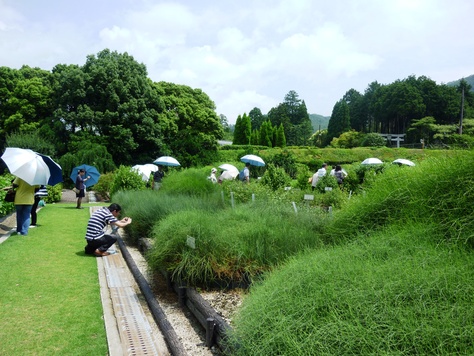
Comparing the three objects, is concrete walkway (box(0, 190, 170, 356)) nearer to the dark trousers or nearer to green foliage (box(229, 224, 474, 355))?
the dark trousers

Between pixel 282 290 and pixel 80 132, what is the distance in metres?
24.6

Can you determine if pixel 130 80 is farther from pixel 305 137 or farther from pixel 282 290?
pixel 305 137

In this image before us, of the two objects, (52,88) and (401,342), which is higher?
(52,88)

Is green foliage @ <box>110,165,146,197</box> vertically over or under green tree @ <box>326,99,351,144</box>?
under

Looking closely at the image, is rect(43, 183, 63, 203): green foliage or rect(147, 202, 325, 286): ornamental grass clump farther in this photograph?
rect(43, 183, 63, 203): green foliage

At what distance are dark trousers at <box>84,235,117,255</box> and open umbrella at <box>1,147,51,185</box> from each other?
1953 millimetres

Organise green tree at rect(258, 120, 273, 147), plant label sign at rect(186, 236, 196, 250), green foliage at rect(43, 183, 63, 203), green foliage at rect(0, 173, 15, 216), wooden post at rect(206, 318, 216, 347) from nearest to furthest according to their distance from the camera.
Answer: wooden post at rect(206, 318, 216, 347) < plant label sign at rect(186, 236, 196, 250) < green foliage at rect(0, 173, 15, 216) < green foliage at rect(43, 183, 63, 203) < green tree at rect(258, 120, 273, 147)

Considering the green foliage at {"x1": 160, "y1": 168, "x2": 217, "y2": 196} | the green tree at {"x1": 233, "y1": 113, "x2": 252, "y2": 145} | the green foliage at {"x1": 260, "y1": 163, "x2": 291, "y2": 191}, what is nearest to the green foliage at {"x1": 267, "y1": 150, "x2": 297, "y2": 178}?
the green foliage at {"x1": 260, "y1": 163, "x2": 291, "y2": 191}

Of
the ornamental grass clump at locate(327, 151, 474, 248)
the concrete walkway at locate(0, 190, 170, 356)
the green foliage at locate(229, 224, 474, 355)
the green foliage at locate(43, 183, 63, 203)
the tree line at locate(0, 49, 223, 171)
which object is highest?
the tree line at locate(0, 49, 223, 171)

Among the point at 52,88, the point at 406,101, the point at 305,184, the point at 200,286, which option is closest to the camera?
the point at 200,286

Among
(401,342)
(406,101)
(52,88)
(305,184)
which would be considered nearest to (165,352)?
(401,342)

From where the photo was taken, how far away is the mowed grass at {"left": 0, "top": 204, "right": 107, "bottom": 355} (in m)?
3.58

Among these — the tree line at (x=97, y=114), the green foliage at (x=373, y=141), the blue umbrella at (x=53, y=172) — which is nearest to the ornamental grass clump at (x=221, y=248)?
the blue umbrella at (x=53, y=172)

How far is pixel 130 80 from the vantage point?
86.5 ft
